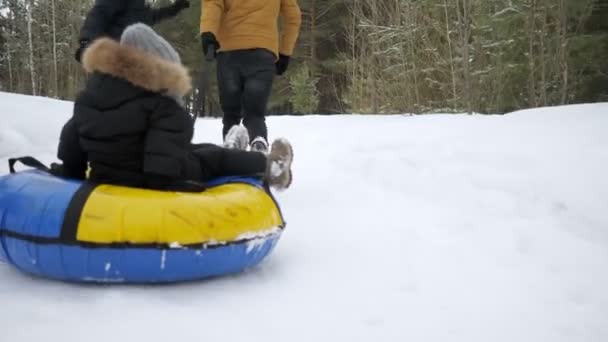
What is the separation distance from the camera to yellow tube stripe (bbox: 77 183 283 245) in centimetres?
182

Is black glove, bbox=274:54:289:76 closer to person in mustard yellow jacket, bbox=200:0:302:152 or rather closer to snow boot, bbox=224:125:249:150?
person in mustard yellow jacket, bbox=200:0:302:152

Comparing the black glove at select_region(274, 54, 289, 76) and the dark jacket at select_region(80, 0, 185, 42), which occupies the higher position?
the dark jacket at select_region(80, 0, 185, 42)

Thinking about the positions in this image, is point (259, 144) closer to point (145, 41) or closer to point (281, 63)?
point (281, 63)

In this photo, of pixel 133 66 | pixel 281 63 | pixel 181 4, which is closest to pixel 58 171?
pixel 133 66

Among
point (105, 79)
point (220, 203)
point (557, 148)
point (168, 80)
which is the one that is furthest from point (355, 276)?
point (557, 148)

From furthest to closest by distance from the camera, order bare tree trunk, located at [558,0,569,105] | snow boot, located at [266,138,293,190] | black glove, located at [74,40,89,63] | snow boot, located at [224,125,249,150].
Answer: bare tree trunk, located at [558,0,569,105], black glove, located at [74,40,89,63], snow boot, located at [224,125,249,150], snow boot, located at [266,138,293,190]

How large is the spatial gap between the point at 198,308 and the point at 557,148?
3.00m

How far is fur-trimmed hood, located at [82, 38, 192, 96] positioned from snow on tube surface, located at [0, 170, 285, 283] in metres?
0.45

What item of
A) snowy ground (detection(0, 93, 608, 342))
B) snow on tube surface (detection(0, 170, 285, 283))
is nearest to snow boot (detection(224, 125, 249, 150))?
snowy ground (detection(0, 93, 608, 342))

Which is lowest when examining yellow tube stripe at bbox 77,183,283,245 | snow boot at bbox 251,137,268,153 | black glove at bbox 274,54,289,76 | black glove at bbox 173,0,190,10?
yellow tube stripe at bbox 77,183,283,245

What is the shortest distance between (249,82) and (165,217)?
2.17 metres

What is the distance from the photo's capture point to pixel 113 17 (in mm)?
3738

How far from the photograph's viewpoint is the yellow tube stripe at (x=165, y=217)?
182 cm

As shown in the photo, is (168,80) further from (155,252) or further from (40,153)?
(40,153)
